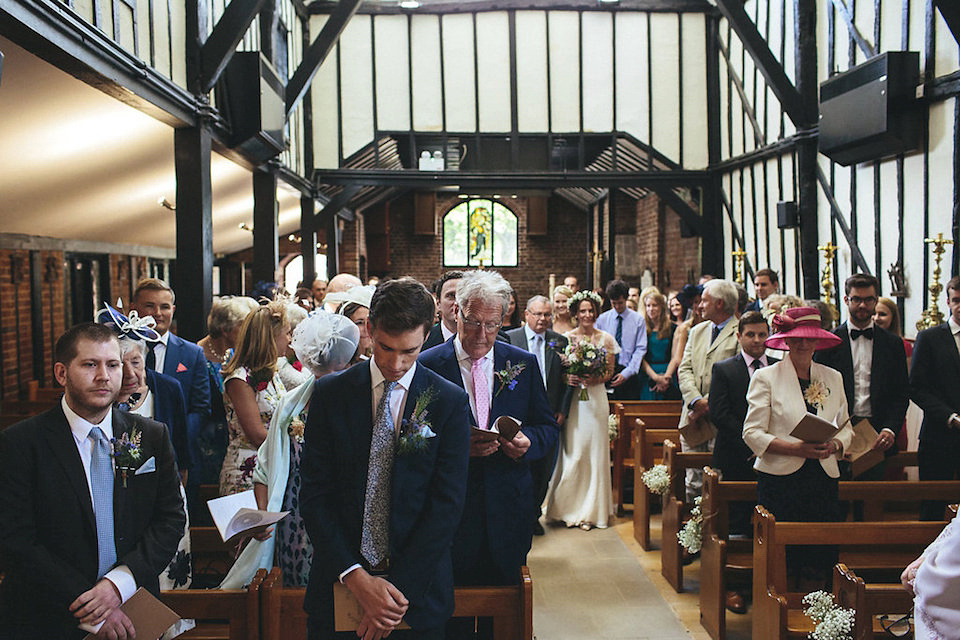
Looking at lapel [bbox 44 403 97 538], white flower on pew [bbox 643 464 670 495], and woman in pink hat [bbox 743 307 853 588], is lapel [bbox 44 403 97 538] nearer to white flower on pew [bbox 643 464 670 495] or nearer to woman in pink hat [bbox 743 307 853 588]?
woman in pink hat [bbox 743 307 853 588]

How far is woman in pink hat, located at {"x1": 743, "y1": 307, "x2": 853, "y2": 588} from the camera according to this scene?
3510 mm

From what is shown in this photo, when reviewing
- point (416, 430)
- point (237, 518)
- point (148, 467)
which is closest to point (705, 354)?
point (416, 430)

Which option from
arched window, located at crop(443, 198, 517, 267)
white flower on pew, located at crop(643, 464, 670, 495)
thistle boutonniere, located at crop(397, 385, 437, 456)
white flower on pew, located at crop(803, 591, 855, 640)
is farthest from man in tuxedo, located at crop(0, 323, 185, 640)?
arched window, located at crop(443, 198, 517, 267)

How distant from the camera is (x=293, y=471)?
2830mm

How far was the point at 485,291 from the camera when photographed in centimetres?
281

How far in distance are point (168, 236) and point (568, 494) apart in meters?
7.84

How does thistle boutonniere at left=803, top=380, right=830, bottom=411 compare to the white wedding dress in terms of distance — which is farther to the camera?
the white wedding dress

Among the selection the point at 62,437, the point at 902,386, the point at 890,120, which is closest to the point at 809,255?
the point at 890,120

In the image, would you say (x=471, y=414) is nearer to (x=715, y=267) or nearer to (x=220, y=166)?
(x=220, y=166)

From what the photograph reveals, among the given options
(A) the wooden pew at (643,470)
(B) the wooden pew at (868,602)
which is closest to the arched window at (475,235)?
(A) the wooden pew at (643,470)

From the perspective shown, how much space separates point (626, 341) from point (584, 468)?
165 cm

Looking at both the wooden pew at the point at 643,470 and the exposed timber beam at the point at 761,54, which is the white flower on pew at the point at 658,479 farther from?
the exposed timber beam at the point at 761,54

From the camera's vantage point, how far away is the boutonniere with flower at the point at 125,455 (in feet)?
7.65

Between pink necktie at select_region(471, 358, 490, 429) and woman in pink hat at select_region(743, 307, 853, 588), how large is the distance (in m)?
→ 1.32
